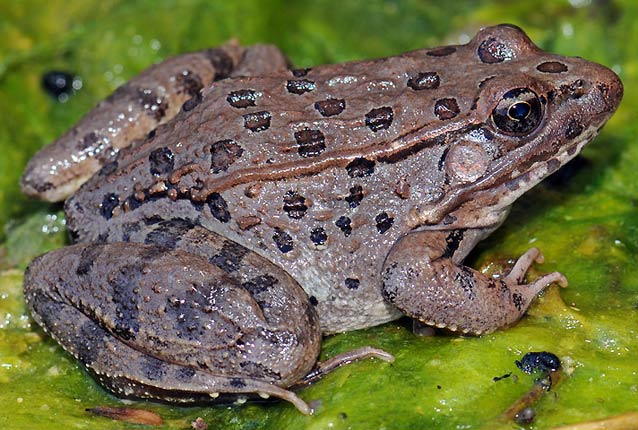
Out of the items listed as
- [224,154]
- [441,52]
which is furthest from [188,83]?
[441,52]

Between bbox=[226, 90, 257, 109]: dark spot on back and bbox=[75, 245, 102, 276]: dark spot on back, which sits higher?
bbox=[226, 90, 257, 109]: dark spot on back

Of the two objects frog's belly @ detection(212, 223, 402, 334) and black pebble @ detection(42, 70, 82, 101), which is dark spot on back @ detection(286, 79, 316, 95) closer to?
frog's belly @ detection(212, 223, 402, 334)

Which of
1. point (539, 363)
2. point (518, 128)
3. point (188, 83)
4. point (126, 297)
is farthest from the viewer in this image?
point (188, 83)

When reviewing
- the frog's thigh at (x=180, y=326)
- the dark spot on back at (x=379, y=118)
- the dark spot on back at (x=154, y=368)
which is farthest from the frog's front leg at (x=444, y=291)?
the dark spot on back at (x=154, y=368)

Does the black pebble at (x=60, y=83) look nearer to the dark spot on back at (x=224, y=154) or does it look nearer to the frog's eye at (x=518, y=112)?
the dark spot on back at (x=224, y=154)

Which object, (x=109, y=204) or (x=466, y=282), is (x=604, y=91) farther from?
(x=109, y=204)

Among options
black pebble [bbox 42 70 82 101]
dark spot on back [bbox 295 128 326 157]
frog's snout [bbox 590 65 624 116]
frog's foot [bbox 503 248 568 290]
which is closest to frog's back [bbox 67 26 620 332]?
dark spot on back [bbox 295 128 326 157]
